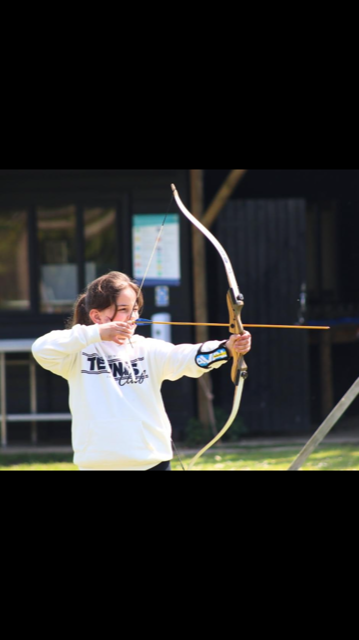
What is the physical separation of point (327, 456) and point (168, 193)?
2.66 meters

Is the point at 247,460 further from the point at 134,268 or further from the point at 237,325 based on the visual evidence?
the point at 237,325

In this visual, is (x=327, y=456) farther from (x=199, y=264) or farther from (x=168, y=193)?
(x=168, y=193)

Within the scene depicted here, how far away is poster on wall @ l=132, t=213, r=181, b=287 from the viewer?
7.09 meters

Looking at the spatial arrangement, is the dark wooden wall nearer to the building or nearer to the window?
the building

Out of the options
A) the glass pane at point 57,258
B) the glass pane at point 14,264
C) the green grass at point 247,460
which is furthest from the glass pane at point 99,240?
the green grass at point 247,460

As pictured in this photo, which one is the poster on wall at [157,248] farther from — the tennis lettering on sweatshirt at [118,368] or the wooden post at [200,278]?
the tennis lettering on sweatshirt at [118,368]

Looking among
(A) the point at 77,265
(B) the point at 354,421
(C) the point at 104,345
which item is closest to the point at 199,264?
(A) the point at 77,265

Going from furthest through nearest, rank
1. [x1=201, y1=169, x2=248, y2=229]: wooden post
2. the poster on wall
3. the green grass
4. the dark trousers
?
the poster on wall, [x1=201, y1=169, x2=248, y2=229]: wooden post, the green grass, the dark trousers

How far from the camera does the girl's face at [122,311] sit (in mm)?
2801

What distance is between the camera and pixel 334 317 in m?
8.27

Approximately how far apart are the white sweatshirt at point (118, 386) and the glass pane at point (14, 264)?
4.74 metres

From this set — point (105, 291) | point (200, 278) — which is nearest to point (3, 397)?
point (200, 278)

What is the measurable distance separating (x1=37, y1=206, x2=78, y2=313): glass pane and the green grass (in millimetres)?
1511

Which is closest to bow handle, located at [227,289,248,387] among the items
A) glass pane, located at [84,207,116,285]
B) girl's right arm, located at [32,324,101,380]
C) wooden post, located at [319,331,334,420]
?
girl's right arm, located at [32,324,101,380]
